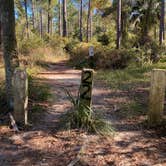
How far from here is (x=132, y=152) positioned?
4.40m

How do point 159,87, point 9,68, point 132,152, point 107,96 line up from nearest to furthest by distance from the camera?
point 132,152 < point 159,87 < point 9,68 < point 107,96

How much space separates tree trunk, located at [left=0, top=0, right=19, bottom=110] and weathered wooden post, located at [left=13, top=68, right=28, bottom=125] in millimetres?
677

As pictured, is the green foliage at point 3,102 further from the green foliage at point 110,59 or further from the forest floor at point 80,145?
the green foliage at point 110,59

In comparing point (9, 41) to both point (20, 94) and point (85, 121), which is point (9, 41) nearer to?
point (20, 94)

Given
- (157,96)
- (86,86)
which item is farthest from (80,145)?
(157,96)

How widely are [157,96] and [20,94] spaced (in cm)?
234

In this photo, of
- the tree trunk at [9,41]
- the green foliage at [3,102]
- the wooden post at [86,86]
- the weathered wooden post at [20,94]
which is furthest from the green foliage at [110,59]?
the weathered wooden post at [20,94]

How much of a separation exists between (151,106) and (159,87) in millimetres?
375

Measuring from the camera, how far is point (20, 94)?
5.28m

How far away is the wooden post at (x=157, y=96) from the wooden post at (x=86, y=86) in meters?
1.05

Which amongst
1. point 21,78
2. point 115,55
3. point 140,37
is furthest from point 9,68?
point 140,37

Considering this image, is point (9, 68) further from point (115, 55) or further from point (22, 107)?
point (115, 55)

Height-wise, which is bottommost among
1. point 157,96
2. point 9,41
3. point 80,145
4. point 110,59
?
point 80,145

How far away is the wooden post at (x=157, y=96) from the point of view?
5.23 meters
